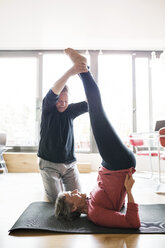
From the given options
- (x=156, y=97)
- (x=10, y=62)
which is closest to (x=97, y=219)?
(x=156, y=97)

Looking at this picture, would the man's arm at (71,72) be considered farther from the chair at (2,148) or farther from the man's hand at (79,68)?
the chair at (2,148)

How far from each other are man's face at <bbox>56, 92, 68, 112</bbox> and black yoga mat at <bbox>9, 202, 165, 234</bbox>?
924mm

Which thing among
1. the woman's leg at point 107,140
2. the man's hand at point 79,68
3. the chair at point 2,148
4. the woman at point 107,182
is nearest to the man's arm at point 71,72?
the man's hand at point 79,68

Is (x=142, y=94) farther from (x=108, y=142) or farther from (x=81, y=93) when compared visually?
(x=108, y=142)

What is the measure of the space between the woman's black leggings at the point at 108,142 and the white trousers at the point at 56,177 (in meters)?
0.56

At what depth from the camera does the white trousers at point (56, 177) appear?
6.41 ft

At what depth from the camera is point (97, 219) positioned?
1478mm

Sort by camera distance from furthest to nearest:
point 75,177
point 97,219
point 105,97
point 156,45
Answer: point 105,97 < point 156,45 < point 75,177 < point 97,219

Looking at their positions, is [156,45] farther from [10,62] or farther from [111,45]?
[10,62]

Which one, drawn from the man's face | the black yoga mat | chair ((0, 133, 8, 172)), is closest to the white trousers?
the black yoga mat

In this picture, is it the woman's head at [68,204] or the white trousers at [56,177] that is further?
the white trousers at [56,177]

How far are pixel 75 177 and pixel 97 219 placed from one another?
628 mm

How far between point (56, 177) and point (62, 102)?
0.71 metres

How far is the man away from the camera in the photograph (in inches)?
77.4
